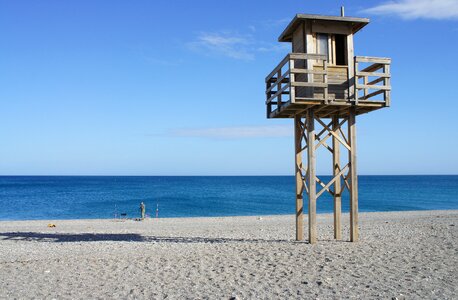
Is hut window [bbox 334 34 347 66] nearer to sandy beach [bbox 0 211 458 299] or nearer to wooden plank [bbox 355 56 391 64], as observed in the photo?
wooden plank [bbox 355 56 391 64]

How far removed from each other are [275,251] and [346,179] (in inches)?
146

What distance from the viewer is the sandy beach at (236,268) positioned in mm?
8758

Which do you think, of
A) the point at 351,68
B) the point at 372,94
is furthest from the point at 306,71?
the point at 372,94

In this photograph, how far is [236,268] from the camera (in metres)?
10.7

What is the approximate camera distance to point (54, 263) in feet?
39.7

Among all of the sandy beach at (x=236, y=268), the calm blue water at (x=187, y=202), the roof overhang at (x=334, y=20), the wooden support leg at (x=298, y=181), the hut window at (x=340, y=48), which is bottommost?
the calm blue water at (x=187, y=202)

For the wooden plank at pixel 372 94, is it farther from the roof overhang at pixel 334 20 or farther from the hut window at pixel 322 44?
the roof overhang at pixel 334 20

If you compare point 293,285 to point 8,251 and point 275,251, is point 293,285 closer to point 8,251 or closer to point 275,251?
point 275,251

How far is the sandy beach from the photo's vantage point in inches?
345

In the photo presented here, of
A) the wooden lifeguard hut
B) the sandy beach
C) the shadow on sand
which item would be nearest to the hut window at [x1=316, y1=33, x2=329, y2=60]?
the wooden lifeguard hut

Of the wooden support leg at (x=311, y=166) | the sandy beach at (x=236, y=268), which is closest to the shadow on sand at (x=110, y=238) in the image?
the sandy beach at (x=236, y=268)

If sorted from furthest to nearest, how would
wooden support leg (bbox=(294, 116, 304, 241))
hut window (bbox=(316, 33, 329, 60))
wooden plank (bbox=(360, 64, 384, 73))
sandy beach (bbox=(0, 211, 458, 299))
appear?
wooden support leg (bbox=(294, 116, 304, 241)) < hut window (bbox=(316, 33, 329, 60)) < wooden plank (bbox=(360, 64, 384, 73)) < sandy beach (bbox=(0, 211, 458, 299))

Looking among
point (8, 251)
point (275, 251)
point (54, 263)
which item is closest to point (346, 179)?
point (275, 251)

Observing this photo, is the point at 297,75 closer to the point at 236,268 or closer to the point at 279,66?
the point at 279,66
